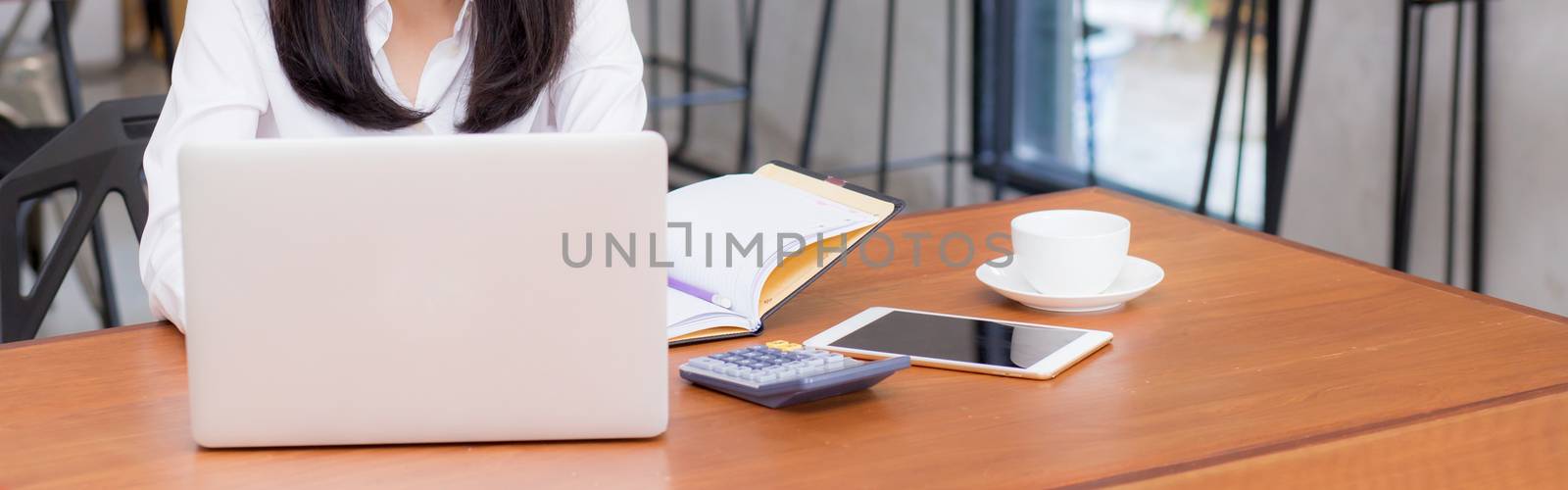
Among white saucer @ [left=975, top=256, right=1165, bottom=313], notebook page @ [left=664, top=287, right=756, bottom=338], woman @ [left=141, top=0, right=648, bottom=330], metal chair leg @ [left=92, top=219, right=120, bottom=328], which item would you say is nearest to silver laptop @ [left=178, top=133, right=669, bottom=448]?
notebook page @ [left=664, top=287, right=756, bottom=338]

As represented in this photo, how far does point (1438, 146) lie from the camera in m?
2.15

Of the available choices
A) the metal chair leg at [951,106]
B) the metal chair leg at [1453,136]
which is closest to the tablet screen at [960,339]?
the metal chair leg at [1453,136]

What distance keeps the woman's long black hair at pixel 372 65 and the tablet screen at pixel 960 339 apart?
20.1 inches

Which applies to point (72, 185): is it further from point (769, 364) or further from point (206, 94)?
point (769, 364)

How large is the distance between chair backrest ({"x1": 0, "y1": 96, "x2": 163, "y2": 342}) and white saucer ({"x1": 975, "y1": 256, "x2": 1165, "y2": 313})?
2.53ft

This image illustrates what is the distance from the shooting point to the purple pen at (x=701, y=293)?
1019 millimetres

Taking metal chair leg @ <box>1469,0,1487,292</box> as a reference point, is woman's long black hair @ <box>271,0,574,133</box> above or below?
above

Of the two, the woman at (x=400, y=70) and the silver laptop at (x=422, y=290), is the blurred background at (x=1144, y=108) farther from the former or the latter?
the silver laptop at (x=422, y=290)

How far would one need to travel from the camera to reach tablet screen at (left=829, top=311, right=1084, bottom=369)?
0.92m

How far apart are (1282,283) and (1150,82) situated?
1.92 metres

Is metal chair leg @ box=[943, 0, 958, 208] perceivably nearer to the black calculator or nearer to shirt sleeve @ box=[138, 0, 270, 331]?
shirt sleeve @ box=[138, 0, 270, 331]

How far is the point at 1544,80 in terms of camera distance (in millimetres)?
1976

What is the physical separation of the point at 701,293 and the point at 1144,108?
214 centimetres

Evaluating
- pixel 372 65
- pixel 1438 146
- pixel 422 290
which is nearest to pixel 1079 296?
pixel 422 290
